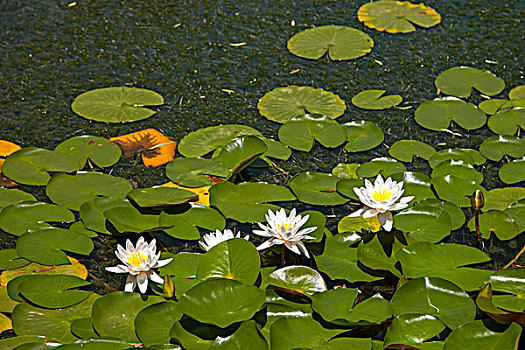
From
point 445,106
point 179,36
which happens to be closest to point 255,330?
point 445,106

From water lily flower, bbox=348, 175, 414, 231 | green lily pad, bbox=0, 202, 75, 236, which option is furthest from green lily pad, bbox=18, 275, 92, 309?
water lily flower, bbox=348, 175, 414, 231

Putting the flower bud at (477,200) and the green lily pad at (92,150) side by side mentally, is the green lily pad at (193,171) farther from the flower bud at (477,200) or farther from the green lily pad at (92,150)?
the flower bud at (477,200)

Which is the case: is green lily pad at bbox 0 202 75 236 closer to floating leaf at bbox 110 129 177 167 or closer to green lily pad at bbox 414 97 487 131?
floating leaf at bbox 110 129 177 167

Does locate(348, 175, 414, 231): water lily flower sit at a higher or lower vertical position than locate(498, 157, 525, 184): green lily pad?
higher

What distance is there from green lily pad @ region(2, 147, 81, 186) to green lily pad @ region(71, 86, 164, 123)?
23 cm

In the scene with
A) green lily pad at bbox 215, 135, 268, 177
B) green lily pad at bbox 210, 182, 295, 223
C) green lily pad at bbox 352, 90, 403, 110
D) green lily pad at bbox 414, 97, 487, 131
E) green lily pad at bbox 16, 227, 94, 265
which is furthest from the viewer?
green lily pad at bbox 352, 90, 403, 110

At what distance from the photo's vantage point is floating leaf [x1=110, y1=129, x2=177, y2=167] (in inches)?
68.6

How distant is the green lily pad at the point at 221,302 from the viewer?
3.76 ft

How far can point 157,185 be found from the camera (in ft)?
5.41

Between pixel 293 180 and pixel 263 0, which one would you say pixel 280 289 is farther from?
pixel 263 0

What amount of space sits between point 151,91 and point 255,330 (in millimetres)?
1096

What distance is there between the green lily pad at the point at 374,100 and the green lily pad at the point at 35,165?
891mm

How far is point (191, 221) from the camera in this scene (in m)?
1.48

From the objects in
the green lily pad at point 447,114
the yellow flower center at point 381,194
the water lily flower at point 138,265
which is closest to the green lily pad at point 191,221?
the water lily flower at point 138,265
